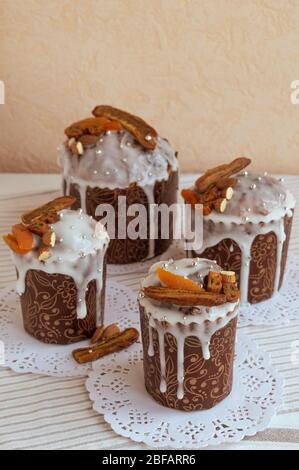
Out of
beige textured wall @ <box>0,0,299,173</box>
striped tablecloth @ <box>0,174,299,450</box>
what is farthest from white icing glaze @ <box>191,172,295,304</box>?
beige textured wall @ <box>0,0,299,173</box>

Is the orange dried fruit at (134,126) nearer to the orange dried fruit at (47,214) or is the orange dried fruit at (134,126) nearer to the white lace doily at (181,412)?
the orange dried fruit at (47,214)

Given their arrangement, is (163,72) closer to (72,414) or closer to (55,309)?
(55,309)

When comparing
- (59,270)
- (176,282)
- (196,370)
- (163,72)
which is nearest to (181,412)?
(196,370)

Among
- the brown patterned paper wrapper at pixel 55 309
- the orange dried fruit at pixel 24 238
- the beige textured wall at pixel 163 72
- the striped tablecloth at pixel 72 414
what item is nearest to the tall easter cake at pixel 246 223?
the striped tablecloth at pixel 72 414

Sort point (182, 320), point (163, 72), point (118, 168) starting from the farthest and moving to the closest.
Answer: point (163, 72) < point (118, 168) < point (182, 320)

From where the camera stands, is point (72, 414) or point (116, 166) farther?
point (116, 166)

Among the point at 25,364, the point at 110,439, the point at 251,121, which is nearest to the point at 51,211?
the point at 25,364

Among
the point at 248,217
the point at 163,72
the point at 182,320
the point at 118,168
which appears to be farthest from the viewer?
the point at 163,72
